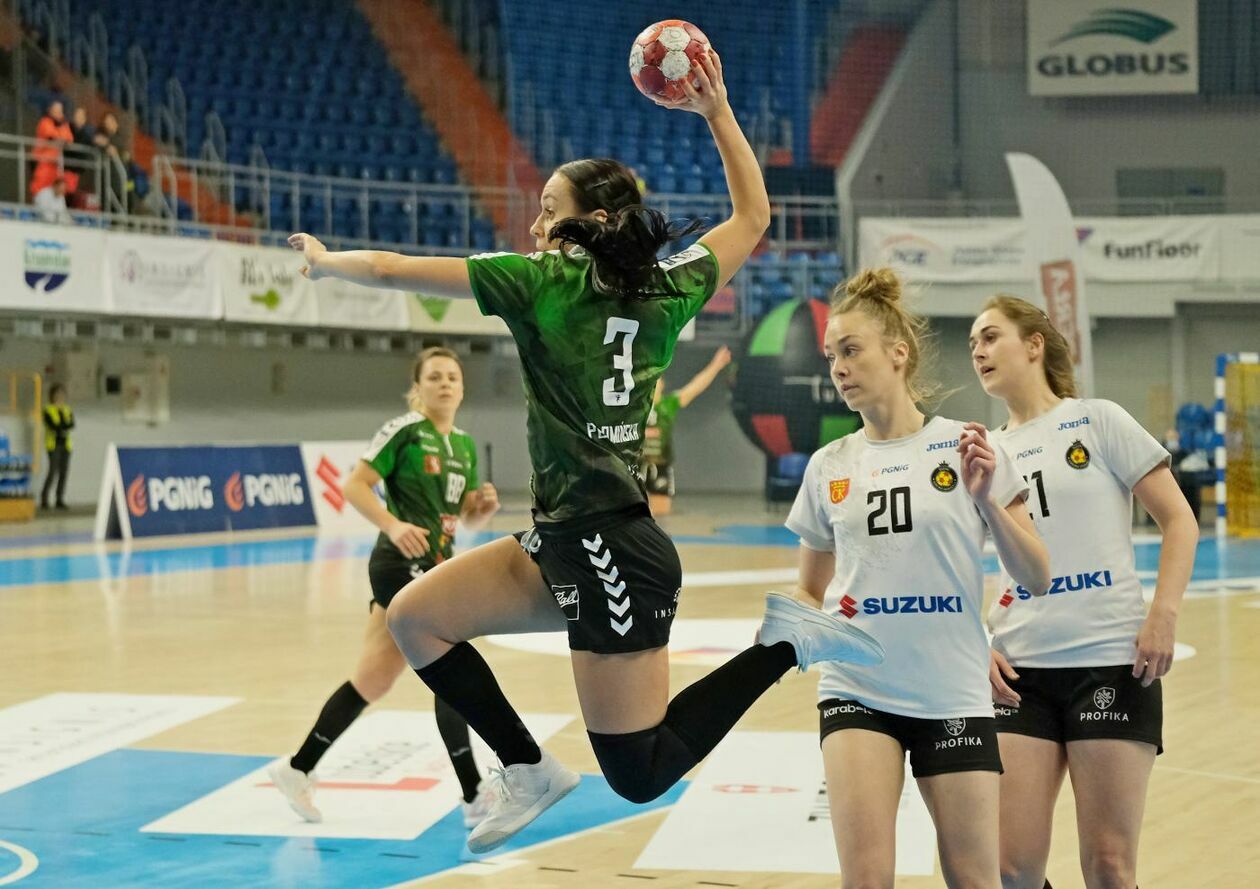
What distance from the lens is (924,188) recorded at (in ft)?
104

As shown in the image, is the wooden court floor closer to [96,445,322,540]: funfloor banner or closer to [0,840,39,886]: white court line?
[0,840,39,886]: white court line

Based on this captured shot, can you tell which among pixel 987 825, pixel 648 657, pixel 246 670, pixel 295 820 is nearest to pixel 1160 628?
pixel 987 825

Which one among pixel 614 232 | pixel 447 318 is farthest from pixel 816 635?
pixel 447 318

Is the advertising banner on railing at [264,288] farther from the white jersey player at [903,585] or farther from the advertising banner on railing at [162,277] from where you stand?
the white jersey player at [903,585]

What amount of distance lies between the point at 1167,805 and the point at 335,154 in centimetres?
2510

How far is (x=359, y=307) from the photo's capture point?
26.3m

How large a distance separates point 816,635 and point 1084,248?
2627 centimetres

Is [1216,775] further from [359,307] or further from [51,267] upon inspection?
[359,307]

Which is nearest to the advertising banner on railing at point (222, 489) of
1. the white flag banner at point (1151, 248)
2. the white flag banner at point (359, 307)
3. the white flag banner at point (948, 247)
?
the white flag banner at point (359, 307)

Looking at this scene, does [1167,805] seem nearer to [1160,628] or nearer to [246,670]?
[1160,628]

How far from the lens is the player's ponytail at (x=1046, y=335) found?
440 cm

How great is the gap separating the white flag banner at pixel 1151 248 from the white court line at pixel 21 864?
82.5 ft

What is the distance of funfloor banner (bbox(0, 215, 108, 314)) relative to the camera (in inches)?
826

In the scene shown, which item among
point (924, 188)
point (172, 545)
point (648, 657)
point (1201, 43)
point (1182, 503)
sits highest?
point (1201, 43)
